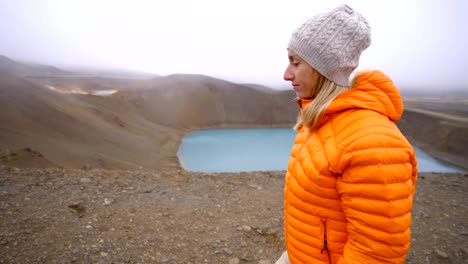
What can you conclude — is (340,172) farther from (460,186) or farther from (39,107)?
(39,107)

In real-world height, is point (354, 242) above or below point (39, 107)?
above

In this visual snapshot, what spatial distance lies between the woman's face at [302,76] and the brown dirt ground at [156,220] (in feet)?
10.1

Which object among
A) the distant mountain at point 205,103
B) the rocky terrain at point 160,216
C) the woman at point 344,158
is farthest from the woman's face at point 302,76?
the distant mountain at point 205,103

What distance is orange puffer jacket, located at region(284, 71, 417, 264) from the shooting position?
114cm

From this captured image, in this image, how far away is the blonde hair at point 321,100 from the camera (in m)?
1.38

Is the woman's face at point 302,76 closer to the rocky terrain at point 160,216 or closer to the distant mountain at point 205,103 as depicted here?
the rocky terrain at point 160,216

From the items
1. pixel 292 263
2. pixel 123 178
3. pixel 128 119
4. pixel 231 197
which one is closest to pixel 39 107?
pixel 128 119

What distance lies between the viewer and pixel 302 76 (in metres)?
1.49

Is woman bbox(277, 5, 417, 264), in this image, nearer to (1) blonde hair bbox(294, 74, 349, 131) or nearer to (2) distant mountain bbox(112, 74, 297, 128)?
(1) blonde hair bbox(294, 74, 349, 131)

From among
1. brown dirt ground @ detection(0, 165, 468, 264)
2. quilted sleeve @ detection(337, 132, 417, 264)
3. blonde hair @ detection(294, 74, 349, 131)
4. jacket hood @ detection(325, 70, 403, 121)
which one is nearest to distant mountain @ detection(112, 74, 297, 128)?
brown dirt ground @ detection(0, 165, 468, 264)

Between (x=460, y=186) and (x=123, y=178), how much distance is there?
875cm

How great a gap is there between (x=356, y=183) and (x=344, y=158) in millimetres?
120

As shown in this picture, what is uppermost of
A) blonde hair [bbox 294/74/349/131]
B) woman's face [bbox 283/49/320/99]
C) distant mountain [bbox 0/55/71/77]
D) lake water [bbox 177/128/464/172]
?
woman's face [bbox 283/49/320/99]

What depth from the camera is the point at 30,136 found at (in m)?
15.0
